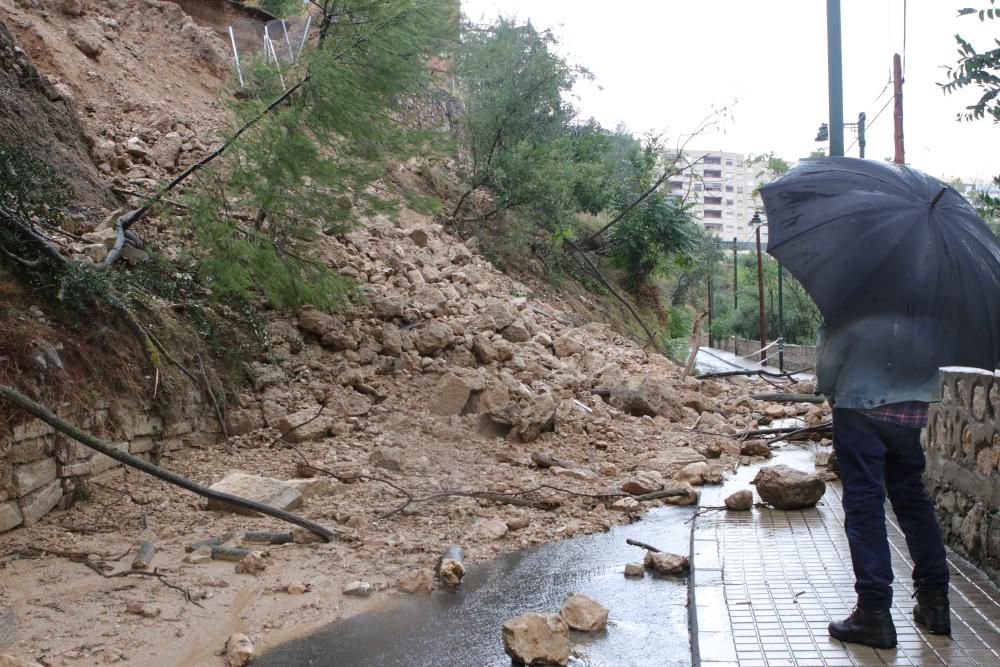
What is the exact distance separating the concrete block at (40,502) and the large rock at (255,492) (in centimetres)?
106

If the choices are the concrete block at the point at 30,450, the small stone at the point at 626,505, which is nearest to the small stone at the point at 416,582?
the small stone at the point at 626,505

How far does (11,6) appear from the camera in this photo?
49.2 ft

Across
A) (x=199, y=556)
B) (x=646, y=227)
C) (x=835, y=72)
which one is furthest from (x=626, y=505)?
(x=646, y=227)

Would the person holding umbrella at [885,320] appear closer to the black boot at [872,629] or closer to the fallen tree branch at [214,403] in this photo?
the black boot at [872,629]

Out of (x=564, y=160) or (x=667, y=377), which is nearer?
(x=667, y=377)

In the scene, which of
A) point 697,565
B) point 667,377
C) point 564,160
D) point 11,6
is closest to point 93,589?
point 697,565

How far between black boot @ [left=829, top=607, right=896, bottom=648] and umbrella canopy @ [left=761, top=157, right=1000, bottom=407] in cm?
87

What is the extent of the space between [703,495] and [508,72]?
15.2 m

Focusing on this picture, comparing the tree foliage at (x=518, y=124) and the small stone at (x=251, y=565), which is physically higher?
the tree foliage at (x=518, y=124)

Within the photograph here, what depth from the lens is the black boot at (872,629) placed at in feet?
11.5

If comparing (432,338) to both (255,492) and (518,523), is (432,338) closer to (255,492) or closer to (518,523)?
(518,523)

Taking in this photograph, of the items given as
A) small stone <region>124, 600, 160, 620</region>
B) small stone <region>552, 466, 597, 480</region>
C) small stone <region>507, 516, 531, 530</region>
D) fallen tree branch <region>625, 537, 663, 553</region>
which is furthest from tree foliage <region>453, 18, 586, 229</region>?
small stone <region>124, 600, 160, 620</region>

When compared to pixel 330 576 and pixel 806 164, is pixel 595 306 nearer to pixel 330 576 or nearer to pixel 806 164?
pixel 330 576

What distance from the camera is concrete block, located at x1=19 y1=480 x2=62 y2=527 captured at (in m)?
5.93
